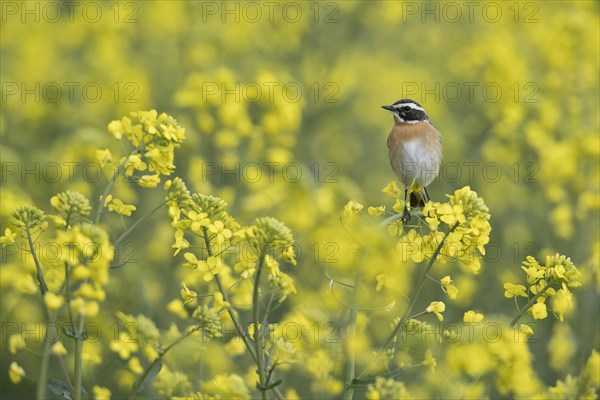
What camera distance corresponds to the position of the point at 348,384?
3.37 m

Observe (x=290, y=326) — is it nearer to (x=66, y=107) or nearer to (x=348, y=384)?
(x=348, y=384)

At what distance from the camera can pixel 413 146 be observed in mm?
5684

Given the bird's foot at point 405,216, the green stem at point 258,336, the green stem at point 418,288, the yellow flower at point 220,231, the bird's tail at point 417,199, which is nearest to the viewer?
the green stem at point 258,336

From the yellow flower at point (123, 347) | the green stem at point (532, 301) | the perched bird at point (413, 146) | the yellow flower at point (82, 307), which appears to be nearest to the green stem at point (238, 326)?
the yellow flower at point (82, 307)

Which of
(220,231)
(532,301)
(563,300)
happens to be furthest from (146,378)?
(563,300)

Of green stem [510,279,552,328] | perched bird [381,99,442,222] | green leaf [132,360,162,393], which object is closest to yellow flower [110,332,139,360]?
green leaf [132,360,162,393]

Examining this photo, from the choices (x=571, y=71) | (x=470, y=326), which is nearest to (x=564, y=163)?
(x=571, y=71)

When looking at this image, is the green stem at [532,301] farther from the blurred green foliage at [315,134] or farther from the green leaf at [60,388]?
the green leaf at [60,388]

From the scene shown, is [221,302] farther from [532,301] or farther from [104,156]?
[532,301]

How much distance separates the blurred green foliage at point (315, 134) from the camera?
18.4 feet

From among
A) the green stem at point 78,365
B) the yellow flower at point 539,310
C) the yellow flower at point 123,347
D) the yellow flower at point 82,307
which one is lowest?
the yellow flower at point 123,347

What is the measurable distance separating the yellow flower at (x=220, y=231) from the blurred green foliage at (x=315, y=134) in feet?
2.04

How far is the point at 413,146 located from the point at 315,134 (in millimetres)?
3210

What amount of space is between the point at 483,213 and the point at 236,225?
104 cm
